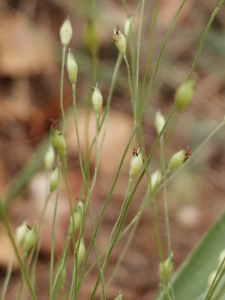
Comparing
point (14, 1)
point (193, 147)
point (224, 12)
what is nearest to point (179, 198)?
point (193, 147)

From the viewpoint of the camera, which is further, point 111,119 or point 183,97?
point 111,119

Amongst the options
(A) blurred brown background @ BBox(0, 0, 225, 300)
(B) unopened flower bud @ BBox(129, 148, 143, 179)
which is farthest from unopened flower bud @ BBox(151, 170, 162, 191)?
(A) blurred brown background @ BBox(0, 0, 225, 300)

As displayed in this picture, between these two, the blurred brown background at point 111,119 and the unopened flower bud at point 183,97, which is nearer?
the unopened flower bud at point 183,97

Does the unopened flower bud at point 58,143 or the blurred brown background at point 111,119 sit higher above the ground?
the blurred brown background at point 111,119

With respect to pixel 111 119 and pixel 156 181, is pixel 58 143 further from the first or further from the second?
pixel 111 119

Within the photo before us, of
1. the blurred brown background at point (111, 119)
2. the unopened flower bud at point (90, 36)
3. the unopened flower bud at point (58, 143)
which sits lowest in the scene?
the unopened flower bud at point (58, 143)

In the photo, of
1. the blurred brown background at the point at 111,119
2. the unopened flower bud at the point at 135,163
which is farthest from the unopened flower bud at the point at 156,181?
the blurred brown background at the point at 111,119

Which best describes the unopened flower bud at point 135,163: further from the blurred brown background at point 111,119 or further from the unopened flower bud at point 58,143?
the blurred brown background at point 111,119

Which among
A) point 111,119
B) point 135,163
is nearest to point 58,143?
point 135,163

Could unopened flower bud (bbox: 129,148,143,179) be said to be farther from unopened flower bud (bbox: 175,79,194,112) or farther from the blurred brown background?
the blurred brown background
